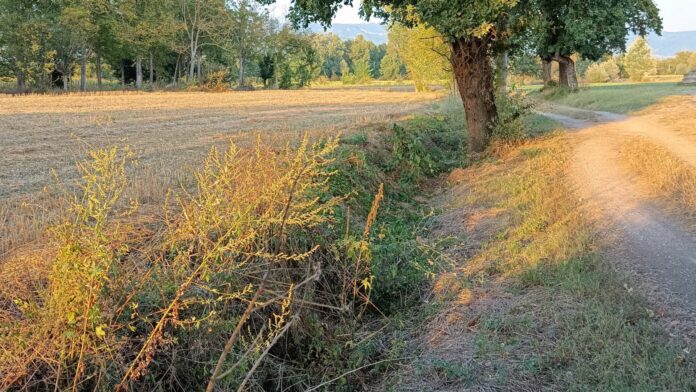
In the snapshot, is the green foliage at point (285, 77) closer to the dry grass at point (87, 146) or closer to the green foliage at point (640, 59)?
the dry grass at point (87, 146)

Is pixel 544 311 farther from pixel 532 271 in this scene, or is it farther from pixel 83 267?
pixel 83 267

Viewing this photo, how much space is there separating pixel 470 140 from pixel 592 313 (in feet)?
34.8

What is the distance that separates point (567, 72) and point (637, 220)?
3165 cm

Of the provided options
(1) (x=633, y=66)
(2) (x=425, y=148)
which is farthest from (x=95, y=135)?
(1) (x=633, y=66)

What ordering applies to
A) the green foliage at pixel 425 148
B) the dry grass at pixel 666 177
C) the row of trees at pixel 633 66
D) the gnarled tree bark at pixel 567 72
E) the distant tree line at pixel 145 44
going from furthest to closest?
the row of trees at pixel 633 66, the distant tree line at pixel 145 44, the gnarled tree bark at pixel 567 72, the green foliage at pixel 425 148, the dry grass at pixel 666 177

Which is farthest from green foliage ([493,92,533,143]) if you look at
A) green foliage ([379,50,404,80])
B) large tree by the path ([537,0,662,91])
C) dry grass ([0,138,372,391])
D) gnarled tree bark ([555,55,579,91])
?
green foliage ([379,50,404,80])

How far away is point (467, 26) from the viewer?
41.7 ft

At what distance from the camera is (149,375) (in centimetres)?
419

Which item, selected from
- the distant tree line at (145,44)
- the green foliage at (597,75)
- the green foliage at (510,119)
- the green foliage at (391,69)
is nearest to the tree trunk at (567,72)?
the green foliage at (510,119)

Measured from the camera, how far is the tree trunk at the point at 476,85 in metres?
14.3

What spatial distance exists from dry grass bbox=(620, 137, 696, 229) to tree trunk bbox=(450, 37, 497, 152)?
3.77 metres

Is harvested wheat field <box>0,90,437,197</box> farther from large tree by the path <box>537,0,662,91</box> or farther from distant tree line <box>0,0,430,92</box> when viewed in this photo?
distant tree line <box>0,0,430,92</box>

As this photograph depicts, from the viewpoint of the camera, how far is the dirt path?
557 centimetres

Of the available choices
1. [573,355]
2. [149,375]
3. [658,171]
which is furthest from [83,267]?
[658,171]
